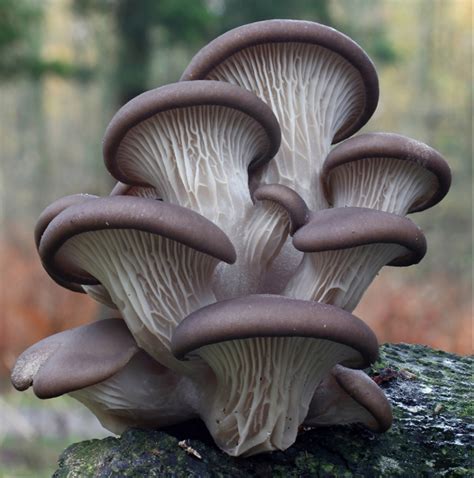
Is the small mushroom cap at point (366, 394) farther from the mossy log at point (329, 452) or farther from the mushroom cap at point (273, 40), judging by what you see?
the mushroom cap at point (273, 40)

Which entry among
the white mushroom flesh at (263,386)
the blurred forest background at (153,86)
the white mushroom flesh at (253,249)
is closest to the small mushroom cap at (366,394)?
the white mushroom flesh at (263,386)

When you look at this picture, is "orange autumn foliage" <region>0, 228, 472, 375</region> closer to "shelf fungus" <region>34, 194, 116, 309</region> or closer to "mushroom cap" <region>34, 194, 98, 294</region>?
"shelf fungus" <region>34, 194, 116, 309</region>

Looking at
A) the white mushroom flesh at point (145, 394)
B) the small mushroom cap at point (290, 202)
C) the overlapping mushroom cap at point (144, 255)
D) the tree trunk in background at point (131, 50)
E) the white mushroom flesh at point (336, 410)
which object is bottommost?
the white mushroom flesh at point (145, 394)

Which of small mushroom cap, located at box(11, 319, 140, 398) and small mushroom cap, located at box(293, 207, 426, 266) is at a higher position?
small mushroom cap, located at box(293, 207, 426, 266)

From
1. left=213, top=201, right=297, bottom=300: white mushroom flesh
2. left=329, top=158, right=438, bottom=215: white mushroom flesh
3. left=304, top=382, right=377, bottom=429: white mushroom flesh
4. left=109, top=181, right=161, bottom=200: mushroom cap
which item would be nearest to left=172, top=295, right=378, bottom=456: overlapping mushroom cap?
left=304, top=382, right=377, bottom=429: white mushroom flesh

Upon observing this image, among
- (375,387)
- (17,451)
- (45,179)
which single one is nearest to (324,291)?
(375,387)

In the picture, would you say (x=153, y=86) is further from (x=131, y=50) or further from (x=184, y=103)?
(x=184, y=103)

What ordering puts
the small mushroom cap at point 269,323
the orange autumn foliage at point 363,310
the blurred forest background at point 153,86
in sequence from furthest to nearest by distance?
1. the blurred forest background at point 153,86
2. the orange autumn foliage at point 363,310
3. the small mushroom cap at point 269,323

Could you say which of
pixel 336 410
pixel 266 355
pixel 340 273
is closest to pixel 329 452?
pixel 336 410

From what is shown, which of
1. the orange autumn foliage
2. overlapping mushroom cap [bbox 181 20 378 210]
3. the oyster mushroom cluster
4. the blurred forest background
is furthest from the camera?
the blurred forest background
